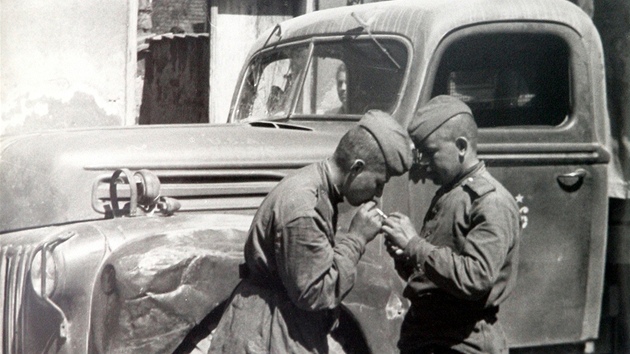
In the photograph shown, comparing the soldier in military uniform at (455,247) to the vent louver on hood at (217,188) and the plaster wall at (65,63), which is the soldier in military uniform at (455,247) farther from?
the plaster wall at (65,63)

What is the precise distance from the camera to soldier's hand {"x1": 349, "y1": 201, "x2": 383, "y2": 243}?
3055 millimetres

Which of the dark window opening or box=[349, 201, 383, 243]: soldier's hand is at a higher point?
the dark window opening

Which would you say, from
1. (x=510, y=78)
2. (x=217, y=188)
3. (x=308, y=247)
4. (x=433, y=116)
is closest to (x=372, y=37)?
(x=510, y=78)

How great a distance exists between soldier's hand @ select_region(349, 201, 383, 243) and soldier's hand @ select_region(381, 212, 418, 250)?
6 centimetres

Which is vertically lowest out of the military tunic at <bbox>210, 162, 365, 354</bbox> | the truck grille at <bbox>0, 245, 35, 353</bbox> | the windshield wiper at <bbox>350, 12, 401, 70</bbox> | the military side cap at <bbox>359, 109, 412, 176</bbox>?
the truck grille at <bbox>0, 245, 35, 353</bbox>

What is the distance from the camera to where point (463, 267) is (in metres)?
3.02

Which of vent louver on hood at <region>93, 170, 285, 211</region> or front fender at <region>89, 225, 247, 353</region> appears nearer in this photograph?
front fender at <region>89, 225, 247, 353</region>

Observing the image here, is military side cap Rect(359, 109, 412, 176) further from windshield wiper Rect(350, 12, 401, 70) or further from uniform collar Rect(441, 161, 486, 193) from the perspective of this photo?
windshield wiper Rect(350, 12, 401, 70)

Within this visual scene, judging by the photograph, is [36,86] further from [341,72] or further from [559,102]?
[559,102]

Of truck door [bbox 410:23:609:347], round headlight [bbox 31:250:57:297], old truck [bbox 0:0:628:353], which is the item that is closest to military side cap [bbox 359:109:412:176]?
old truck [bbox 0:0:628:353]

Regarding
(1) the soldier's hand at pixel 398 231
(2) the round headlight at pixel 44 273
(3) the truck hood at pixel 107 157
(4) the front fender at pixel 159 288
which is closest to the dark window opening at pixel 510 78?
(3) the truck hood at pixel 107 157

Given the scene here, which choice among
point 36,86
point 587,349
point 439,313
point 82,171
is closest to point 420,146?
point 439,313

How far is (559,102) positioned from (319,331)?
196 centimetres

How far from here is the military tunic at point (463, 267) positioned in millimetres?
3029
